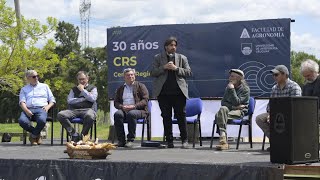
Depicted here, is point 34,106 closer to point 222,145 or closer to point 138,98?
point 138,98

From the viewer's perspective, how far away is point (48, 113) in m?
7.95

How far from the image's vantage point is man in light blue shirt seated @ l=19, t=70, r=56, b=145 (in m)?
7.51

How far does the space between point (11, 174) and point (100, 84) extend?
2940 cm

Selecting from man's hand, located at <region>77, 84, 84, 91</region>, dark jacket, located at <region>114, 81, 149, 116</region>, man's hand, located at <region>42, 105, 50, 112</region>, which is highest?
man's hand, located at <region>77, 84, 84, 91</region>

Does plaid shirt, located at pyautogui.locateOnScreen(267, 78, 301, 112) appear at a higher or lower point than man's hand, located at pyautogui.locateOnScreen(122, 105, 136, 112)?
higher

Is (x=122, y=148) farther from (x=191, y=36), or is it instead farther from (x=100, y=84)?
(x=100, y=84)

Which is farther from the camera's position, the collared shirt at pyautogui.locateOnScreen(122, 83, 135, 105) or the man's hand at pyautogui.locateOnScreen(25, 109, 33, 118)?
the man's hand at pyautogui.locateOnScreen(25, 109, 33, 118)

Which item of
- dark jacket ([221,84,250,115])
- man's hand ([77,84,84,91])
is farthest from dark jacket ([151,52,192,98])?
man's hand ([77,84,84,91])

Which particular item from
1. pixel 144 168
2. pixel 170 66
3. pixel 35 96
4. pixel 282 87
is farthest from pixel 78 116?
pixel 144 168

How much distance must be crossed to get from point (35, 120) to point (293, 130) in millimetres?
4318

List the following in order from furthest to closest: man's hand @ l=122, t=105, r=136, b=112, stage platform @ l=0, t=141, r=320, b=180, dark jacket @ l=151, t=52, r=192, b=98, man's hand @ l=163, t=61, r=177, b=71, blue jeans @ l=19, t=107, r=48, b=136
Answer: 1. blue jeans @ l=19, t=107, r=48, b=136
2. man's hand @ l=122, t=105, r=136, b=112
3. dark jacket @ l=151, t=52, r=192, b=98
4. man's hand @ l=163, t=61, r=177, b=71
5. stage platform @ l=0, t=141, r=320, b=180

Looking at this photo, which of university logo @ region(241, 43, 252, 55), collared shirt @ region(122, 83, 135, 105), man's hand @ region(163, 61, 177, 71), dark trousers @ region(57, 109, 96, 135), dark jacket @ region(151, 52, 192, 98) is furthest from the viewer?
university logo @ region(241, 43, 252, 55)

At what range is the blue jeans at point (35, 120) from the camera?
7.48 meters

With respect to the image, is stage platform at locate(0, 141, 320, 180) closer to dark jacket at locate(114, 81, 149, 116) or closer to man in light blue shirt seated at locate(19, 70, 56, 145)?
dark jacket at locate(114, 81, 149, 116)
